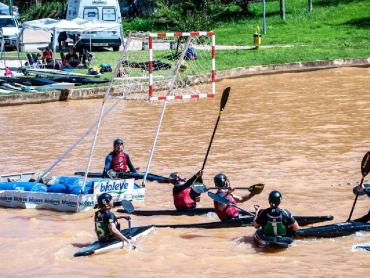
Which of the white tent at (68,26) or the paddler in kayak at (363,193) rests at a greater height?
the white tent at (68,26)

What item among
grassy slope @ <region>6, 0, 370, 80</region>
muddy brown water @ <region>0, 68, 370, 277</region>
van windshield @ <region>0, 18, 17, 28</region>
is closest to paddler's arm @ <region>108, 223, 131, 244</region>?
muddy brown water @ <region>0, 68, 370, 277</region>

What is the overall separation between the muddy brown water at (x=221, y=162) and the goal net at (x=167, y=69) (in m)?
0.98

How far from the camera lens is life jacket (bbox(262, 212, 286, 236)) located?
1210 cm

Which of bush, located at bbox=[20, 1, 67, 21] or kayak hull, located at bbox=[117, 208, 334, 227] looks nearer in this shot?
kayak hull, located at bbox=[117, 208, 334, 227]

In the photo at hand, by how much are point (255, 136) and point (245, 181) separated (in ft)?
17.5

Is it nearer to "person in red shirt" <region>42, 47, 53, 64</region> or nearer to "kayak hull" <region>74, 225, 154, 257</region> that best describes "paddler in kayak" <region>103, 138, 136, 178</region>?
"kayak hull" <region>74, 225, 154, 257</region>

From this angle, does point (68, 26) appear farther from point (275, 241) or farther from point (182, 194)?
point (275, 241)

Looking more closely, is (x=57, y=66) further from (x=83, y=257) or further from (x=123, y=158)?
(x=83, y=257)

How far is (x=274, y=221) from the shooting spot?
1210cm

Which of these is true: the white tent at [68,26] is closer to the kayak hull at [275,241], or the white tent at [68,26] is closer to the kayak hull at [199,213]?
the kayak hull at [199,213]

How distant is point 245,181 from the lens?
56.1 feet

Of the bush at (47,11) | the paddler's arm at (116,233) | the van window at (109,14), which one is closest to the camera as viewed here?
the paddler's arm at (116,233)

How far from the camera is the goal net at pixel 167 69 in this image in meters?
17.1

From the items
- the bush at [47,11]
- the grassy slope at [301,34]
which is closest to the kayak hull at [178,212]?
the grassy slope at [301,34]
